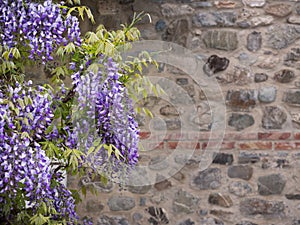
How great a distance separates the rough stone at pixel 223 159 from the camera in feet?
12.5

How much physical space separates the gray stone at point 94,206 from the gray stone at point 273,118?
127 centimetres

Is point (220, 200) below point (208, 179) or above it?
below

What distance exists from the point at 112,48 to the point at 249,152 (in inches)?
69.0

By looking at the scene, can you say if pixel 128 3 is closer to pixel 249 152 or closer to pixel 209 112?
pixel 209 112

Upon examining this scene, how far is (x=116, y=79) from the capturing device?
2.38 metres

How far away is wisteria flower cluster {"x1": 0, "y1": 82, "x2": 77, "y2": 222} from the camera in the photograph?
87.4 inches

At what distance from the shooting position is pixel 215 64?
12.6 feet

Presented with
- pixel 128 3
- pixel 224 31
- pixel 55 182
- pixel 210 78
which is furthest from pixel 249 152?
pixel 55 182

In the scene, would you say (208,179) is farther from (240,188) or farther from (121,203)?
(121,203)

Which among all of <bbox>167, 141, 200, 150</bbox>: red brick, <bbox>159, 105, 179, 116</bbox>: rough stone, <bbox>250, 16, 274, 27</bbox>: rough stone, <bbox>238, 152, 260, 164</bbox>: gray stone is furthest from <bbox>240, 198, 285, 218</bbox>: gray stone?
<bbox>250, 16, 274, 27</bbox>: rough stone

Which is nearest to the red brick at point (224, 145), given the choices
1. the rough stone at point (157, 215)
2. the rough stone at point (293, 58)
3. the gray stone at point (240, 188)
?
the gray stone at point (240, 188)

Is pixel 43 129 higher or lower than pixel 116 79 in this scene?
lower

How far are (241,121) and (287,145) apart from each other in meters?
0.35

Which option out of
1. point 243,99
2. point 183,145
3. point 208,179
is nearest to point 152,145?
point 183,145
